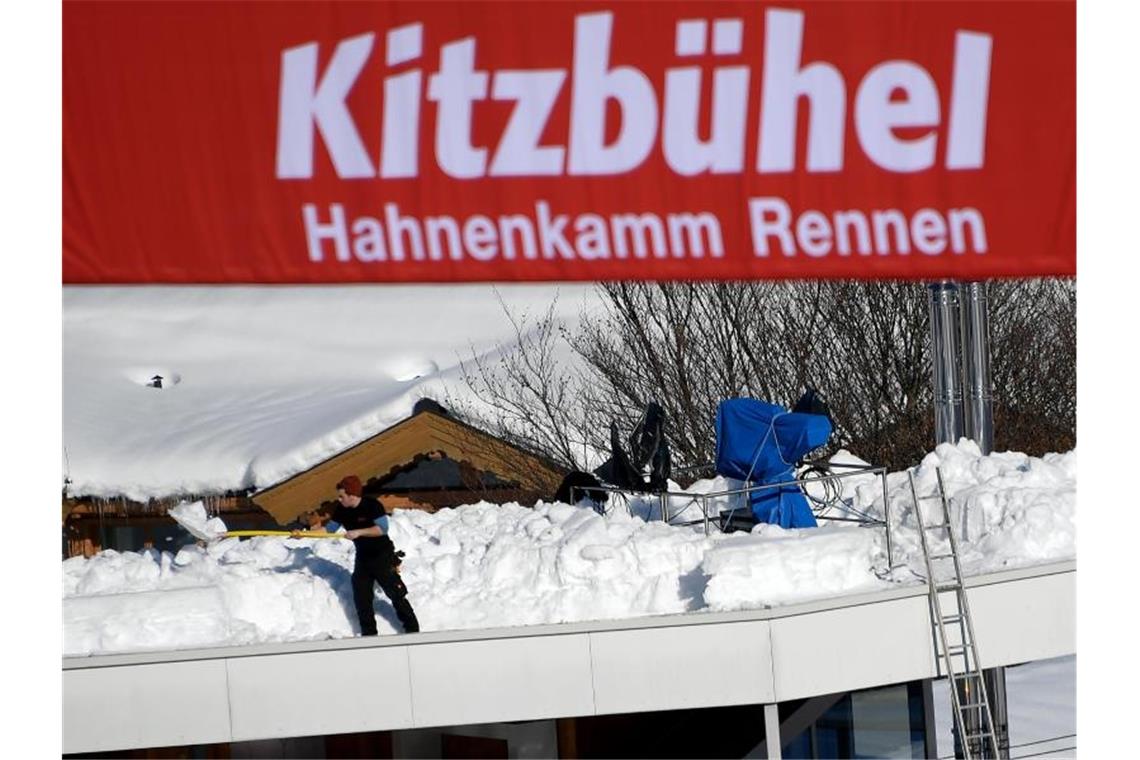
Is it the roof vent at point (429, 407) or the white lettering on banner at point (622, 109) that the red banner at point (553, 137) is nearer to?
the white lettering on banner at point (622, 109)

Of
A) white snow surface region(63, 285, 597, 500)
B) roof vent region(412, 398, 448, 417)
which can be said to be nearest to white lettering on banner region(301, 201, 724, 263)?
white snow surface region(63, 285, 597, 500)

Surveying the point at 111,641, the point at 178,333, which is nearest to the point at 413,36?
the point at 111,641

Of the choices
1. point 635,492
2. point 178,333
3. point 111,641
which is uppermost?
point 178,333

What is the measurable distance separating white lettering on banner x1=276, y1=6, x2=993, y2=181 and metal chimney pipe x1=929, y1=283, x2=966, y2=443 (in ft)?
31.2

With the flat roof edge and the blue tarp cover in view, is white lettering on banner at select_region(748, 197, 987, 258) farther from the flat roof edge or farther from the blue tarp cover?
the blue tarp cover

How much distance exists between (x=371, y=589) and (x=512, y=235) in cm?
627

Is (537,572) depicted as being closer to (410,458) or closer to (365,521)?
(365,521)

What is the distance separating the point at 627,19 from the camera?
4.70 m

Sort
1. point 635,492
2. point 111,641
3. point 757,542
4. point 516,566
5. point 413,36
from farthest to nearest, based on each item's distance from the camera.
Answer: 1. point 635,492
2. point 516,566
3. point 757,542
4. point 111,641
5. point 413,36

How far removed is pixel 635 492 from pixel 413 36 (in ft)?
29.4

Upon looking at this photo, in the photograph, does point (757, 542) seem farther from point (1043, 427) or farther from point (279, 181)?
point (1043, 427)

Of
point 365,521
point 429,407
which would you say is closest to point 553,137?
point 365,521

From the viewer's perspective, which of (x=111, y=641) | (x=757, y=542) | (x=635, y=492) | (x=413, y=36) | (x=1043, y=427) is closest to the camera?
(x=413, y=36)

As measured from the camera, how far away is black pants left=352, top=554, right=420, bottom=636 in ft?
34.9
